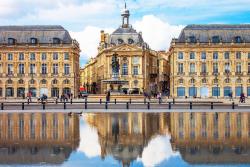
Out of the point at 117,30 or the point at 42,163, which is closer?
the point at 42,163

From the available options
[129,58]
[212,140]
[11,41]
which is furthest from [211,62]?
[212,140]

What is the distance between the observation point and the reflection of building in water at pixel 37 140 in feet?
67.1

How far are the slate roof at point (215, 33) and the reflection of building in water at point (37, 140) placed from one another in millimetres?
82060

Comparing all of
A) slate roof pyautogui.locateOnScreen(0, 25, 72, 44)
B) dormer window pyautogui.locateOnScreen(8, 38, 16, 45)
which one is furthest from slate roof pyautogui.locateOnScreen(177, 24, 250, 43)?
dormer window pyautogui.locateOnScreen(8, 38, 16, 45)

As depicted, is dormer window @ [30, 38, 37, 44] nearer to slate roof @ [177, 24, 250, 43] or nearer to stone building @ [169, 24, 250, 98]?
stone building @ [169, 24, 250, 98]

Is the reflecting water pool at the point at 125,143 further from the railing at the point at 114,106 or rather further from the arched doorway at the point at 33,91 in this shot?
the arched doorway at the point at 33,91

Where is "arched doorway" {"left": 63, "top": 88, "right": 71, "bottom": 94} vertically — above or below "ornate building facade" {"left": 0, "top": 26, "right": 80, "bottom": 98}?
below

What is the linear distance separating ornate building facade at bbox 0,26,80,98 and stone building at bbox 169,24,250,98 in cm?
2282

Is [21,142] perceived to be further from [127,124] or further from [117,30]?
[117,30]

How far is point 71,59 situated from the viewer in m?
118

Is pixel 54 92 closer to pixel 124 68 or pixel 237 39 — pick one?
pixel 124 68

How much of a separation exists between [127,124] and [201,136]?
803 centimetres

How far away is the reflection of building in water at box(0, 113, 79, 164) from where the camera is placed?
67.1 feet

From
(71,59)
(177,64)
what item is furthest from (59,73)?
(177,64)
